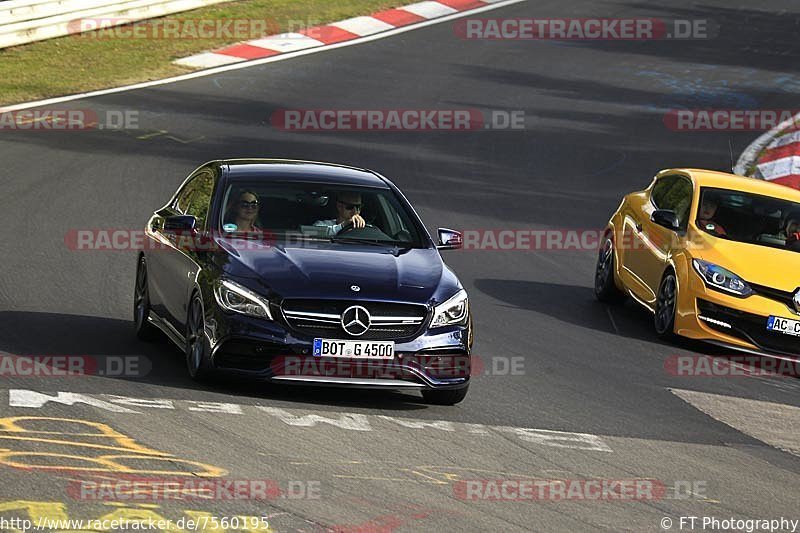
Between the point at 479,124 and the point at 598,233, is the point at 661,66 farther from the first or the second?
the point at 598,233

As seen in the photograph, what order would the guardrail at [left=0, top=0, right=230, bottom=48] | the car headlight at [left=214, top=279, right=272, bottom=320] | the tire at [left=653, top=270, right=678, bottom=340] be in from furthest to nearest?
the guardrail at [left=0, top=0, right=230, bottom=48], the tire at [left=653, top=270, right=678, bottom=340], the car headlight at [left=214, top=279, right=272, bottom=320]

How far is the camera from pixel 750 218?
1484 cm

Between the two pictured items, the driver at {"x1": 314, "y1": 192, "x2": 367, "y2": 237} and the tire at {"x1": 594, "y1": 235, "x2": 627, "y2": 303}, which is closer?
the driver at {"x1": 314, "y1": 192, "x2": 367, "y2": 237}

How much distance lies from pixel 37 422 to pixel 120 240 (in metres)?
7.74

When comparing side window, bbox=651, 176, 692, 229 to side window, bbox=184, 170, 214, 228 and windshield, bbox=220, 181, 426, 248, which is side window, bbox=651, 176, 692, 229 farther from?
side window, bbox=184, 170, 214, 228

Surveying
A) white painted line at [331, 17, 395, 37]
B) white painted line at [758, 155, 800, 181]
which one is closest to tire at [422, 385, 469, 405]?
white painted line at [758, 155, 800, 181]

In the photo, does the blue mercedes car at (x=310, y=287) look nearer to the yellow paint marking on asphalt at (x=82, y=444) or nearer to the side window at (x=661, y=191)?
the yellow paint marking on asphalt at (x=82, y=444)

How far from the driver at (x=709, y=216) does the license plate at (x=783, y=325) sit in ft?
4.28

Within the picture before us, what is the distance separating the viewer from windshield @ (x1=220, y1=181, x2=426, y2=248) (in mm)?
11078

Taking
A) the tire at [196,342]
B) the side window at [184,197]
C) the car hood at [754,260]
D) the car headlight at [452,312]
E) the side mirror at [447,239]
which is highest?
the side window at [184,197]

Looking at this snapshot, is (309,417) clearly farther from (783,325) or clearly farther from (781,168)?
(781,168)

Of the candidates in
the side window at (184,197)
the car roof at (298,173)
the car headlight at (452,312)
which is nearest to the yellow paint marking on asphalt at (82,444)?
the car headlight at (452,312)

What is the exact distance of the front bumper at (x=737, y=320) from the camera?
1356 cm

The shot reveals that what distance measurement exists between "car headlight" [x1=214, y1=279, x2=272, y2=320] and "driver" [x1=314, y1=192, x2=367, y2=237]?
1.28 m
